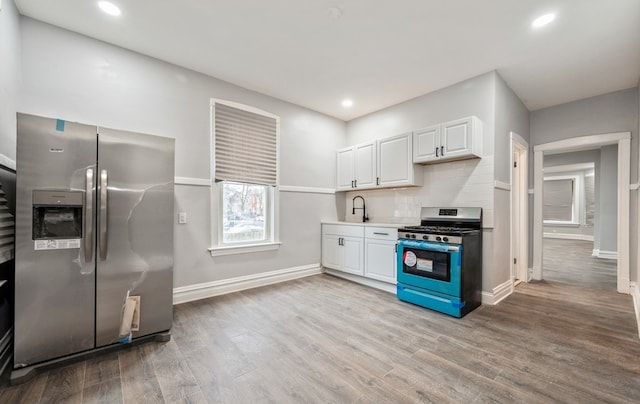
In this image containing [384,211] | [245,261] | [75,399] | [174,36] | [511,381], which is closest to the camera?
[75,399]

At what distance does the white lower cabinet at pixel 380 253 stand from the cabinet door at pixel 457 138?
123 cm

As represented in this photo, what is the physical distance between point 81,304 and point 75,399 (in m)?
0.65

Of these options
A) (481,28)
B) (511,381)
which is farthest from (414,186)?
(511,381)

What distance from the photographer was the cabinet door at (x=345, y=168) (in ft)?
15.3

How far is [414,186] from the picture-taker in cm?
407

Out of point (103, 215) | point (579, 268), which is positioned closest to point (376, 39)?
point (103, 215)

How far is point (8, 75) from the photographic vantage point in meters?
2.13

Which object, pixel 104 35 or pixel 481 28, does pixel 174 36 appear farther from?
pixel 481 28

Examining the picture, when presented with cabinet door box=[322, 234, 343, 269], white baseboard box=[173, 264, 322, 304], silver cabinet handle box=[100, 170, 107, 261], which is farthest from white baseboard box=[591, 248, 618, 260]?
silver cabinet handle box=[100, 170, 107, 261]

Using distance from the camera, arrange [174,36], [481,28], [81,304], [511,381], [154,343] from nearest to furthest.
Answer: [511,381] → [81,304] → [154,343] → [481,28] → [174,36]

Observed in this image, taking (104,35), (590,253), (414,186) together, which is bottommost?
(590,253)

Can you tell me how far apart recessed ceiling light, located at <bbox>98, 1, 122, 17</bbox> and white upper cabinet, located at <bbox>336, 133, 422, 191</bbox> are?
3365 mm

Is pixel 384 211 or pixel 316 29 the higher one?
pixel 316 29

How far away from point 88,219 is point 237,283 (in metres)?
2.04
